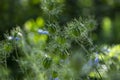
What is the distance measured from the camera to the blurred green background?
517 cm

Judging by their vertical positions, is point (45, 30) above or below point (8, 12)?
below

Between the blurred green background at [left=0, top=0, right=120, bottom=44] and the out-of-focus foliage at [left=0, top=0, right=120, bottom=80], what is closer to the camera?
the out-of-focus foliage at [left=0, top=0, right=120, bottom=80]

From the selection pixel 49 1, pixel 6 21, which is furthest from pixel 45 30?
pixel 6 21

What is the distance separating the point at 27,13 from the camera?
543 cm

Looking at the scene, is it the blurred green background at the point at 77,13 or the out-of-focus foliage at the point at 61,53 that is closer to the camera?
the out-of-focus foliage at the point at 61,53

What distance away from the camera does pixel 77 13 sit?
5512mm

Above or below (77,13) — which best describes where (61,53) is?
below

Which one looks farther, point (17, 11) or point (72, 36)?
point (17, 11)

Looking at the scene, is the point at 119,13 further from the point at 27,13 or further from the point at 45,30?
the point at 45,30

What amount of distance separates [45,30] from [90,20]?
0.71ft

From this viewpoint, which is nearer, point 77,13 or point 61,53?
point 61,53

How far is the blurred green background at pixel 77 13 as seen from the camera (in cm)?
517

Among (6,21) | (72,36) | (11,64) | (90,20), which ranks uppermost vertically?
(6,21)

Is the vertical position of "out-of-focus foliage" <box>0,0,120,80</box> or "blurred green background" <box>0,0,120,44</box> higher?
"blurred green background" <box>0,0,120,44</box>
